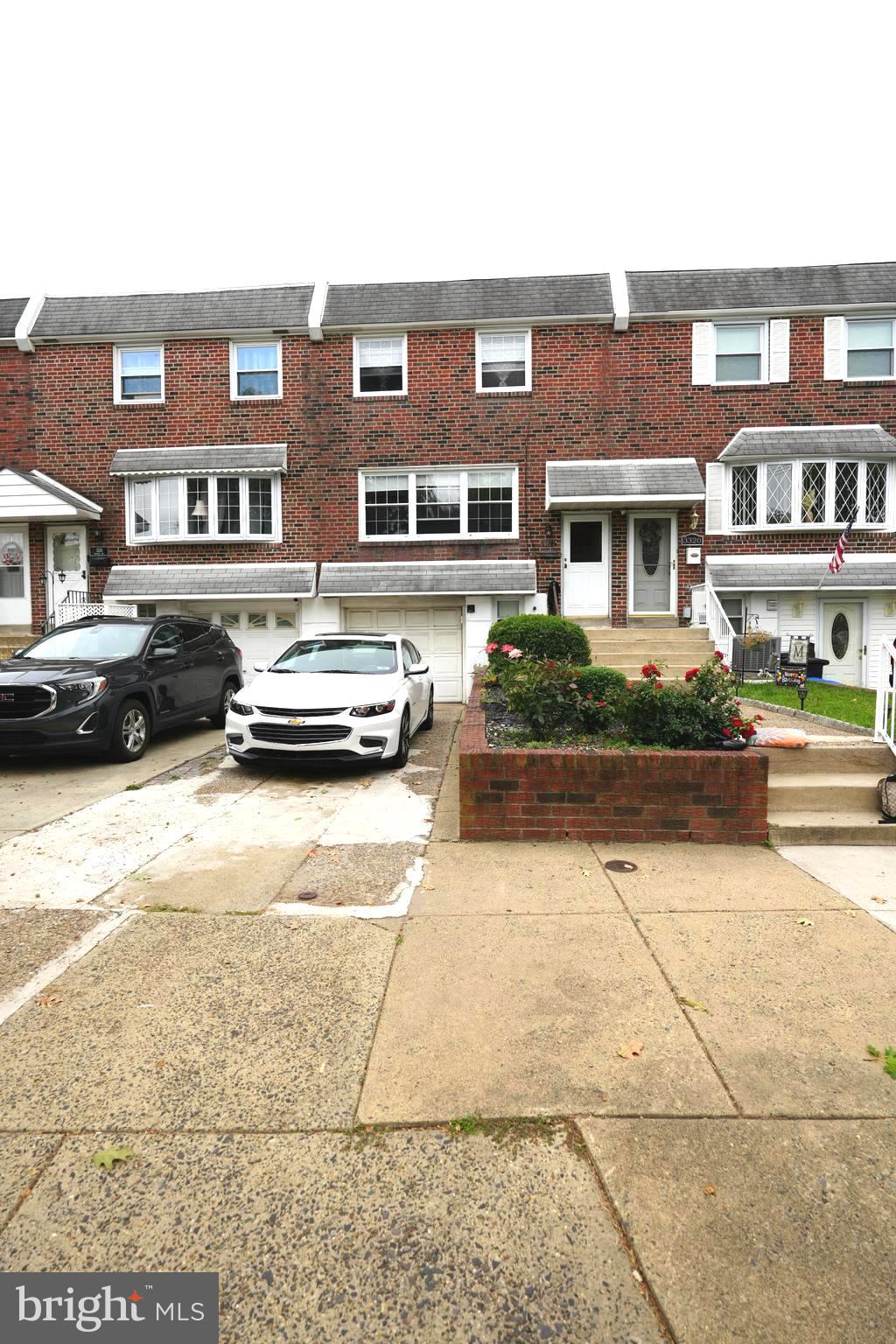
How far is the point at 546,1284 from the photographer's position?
1.67m

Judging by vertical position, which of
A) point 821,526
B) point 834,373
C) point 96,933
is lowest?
point 96,933

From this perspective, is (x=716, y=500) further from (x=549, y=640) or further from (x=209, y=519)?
(x=209, y=519)

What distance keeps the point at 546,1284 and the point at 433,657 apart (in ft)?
44.8

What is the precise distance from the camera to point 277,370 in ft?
51.5

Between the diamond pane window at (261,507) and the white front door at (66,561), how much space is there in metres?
3.84

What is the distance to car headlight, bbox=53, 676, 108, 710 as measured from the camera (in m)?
7.48

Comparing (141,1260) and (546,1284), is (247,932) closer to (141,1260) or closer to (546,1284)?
(141,1260)

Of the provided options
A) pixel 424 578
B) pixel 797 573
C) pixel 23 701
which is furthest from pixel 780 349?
pixel 23 701

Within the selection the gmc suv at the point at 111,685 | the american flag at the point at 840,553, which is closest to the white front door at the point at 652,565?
the american flag at the point at 840,553

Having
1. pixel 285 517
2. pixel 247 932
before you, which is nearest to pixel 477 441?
pixel 285 517

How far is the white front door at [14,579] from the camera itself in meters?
15.7

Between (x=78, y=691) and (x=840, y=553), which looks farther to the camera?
(x=840, y=553)

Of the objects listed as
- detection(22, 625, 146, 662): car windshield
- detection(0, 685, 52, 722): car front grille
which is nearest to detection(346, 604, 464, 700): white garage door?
detection(22, 625, 146, 662): car windshield

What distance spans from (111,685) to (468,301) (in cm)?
1214
